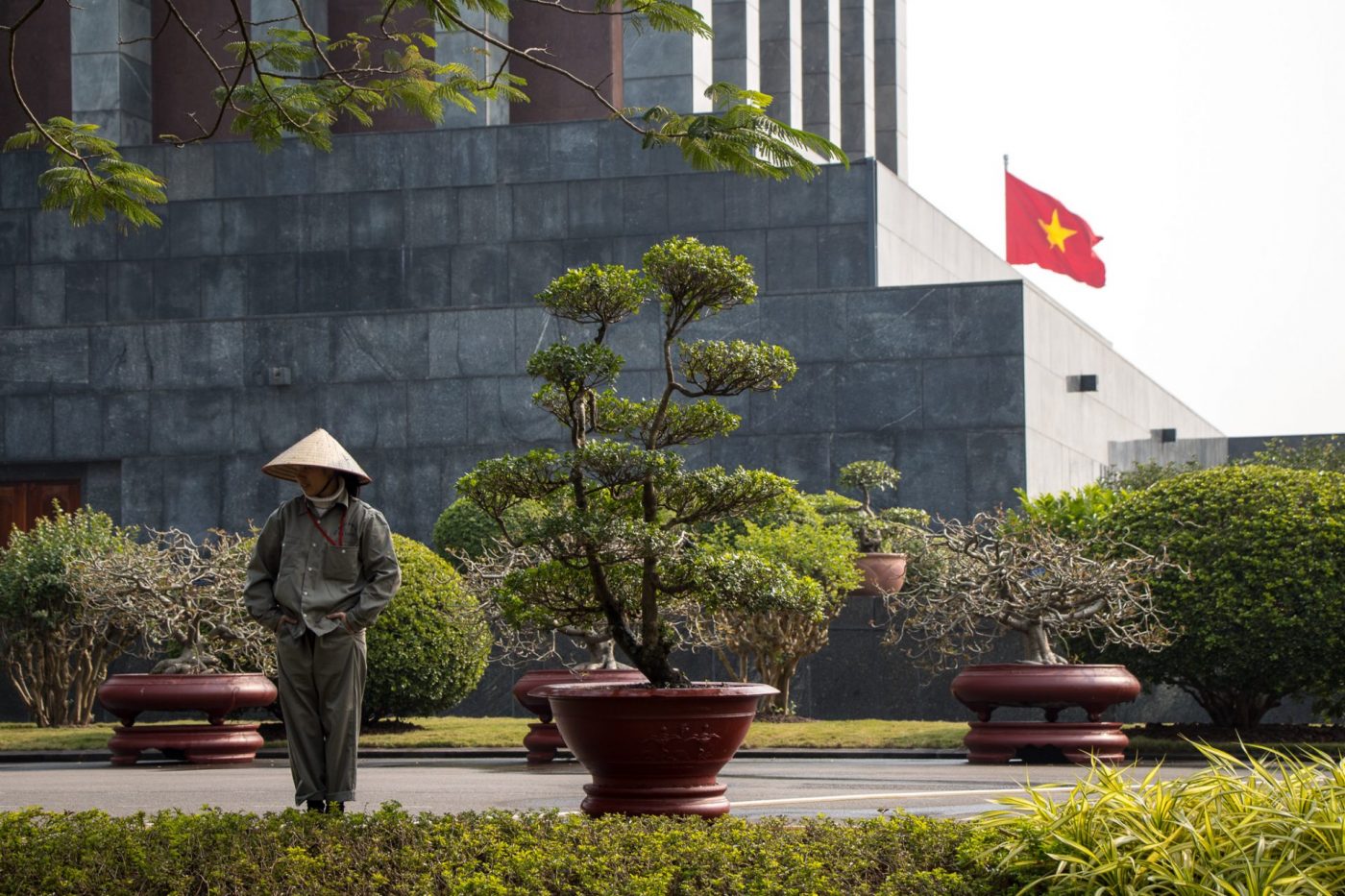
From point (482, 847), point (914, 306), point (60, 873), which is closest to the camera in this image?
point (60, 873)

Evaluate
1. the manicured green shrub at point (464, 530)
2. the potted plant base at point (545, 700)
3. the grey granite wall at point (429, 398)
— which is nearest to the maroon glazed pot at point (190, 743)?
the potted plant base at point (545, 700)

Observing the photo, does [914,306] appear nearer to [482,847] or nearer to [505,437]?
[505,437]

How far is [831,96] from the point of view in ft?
125

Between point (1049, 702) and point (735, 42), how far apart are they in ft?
64.2

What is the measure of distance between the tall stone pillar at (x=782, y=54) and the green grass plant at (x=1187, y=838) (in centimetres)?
2804

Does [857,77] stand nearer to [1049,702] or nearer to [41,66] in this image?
[41,66]

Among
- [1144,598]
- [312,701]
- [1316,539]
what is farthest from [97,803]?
[1316,539]

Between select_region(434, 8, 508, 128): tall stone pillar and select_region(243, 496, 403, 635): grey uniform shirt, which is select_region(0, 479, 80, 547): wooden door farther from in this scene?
select_region(243, 496, 403, 635): grey uniform shirt

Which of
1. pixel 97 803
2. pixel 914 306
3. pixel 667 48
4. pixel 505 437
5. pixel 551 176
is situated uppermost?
pixel 667 48

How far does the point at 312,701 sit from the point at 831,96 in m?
31.0

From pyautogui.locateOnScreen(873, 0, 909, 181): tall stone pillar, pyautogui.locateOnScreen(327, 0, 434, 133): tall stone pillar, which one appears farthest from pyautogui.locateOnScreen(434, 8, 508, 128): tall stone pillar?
pyautogui.locateOnScreen(873, 0, 909, 181): tall stone pillar

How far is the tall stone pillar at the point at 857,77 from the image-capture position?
40.1 m

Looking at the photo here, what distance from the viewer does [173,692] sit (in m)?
16.3

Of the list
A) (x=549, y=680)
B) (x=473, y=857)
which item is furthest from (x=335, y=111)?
(x=549, y=680)
